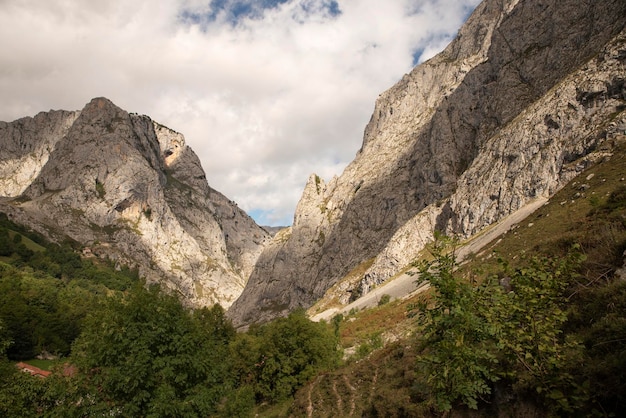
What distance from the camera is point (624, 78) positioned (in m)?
68.4

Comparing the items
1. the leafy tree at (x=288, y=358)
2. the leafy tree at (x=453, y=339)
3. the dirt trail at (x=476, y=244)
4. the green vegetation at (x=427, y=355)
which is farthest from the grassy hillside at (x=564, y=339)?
the dirt trail at (x=476, y=244)

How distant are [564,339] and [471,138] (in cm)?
13695

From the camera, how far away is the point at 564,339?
800 cm

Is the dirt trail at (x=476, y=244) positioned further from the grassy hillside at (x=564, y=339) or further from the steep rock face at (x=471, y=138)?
the grassy hillside at (x=564, y=339)

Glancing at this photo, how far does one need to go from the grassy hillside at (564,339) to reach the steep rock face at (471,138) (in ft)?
141

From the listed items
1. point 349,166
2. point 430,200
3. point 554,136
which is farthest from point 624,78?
point 349,166

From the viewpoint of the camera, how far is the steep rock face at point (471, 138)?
260 ft

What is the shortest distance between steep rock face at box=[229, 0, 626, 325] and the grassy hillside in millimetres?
43037

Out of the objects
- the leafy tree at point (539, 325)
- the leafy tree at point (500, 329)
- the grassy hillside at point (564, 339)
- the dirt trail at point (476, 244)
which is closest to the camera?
the grassy hillside at point (564, 339)

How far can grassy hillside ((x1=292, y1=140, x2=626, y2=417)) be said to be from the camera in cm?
548

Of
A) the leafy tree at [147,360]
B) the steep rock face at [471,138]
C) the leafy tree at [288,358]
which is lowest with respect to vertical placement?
the leafy tree at [288,358]

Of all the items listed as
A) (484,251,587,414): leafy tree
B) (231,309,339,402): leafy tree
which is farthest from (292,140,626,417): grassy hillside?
(231,309,339,402): leafy tree

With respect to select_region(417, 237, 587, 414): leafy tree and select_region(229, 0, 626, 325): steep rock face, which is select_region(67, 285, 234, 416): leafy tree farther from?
select_region(229, 0, 626, 325): steep rock face

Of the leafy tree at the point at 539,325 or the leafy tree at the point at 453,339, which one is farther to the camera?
the leafy tree at the point at 453,339
